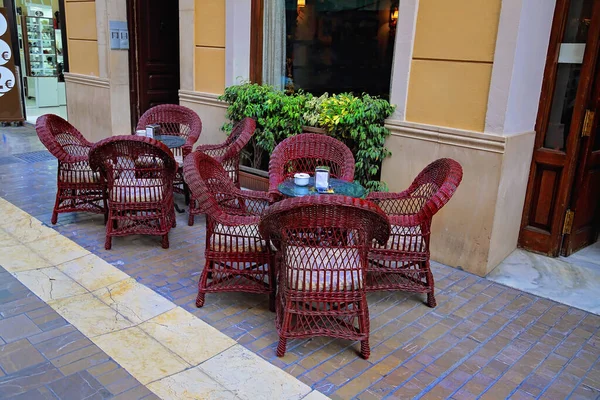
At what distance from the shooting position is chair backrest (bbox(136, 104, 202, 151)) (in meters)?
5.74

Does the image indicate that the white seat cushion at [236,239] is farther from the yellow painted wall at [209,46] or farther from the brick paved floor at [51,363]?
the yellow painted wall at [209,46]

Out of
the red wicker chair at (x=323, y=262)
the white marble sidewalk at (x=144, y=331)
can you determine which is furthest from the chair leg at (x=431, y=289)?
the white marble sidewalk at (x=144, y=331)

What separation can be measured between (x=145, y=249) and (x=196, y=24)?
3.20 meters

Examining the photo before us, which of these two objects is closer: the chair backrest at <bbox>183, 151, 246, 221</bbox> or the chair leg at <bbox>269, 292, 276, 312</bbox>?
the chair backrest at <bbox>183, 151, 246, 221</bbox>

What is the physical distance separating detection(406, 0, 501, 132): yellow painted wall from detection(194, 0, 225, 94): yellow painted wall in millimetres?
2649

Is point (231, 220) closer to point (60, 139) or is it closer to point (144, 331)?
point (144, 331)

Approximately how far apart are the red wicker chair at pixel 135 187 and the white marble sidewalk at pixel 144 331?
0.41m

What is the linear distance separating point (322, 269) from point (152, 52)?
6.12 meters

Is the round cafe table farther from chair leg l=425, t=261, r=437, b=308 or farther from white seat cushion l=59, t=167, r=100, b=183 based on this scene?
white seat cushion l=59, t=167, r=100, b=183

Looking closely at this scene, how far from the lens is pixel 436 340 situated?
10.2 feet

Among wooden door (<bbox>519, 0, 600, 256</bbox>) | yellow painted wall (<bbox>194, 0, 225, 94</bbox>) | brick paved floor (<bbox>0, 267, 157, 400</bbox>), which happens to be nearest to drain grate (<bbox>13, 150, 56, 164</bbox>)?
yellow painted wall (<bbox>194, 0, 225, 94</bbox>)

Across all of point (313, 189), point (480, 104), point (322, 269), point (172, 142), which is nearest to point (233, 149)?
point (172, 142)

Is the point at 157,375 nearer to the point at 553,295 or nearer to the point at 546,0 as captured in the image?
the point at 553,295

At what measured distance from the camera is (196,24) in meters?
6.21
